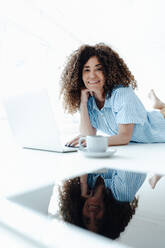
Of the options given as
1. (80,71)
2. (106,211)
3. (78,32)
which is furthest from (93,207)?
(78,32)

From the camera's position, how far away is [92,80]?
146 cm

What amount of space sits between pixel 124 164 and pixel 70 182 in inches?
9.7

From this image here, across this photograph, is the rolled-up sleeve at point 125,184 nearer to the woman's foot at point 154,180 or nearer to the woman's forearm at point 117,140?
the woman's foot at point 154,180

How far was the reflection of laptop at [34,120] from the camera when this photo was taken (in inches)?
30.7

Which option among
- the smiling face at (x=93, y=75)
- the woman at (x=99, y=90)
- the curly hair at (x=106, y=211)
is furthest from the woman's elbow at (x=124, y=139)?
the curly hair at (x=106, y=211)

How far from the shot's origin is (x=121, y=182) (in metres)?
0.46

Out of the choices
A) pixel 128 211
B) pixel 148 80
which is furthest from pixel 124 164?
pixel 148 80

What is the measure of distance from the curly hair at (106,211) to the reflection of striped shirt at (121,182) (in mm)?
15

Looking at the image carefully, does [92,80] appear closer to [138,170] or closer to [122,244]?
[138,170]

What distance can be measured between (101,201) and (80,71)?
130 centimetres

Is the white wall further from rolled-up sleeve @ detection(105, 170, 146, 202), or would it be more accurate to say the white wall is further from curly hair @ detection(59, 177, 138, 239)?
curly hair @ detection(59, 177, 138, 239)

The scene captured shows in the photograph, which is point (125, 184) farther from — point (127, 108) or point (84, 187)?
point (127, 108)

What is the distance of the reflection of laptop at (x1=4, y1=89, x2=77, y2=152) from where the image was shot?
780 millimetres

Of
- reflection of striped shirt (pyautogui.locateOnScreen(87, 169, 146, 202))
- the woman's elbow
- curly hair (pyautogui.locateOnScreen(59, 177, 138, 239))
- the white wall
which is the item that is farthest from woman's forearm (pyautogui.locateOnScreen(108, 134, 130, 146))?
the white wall
